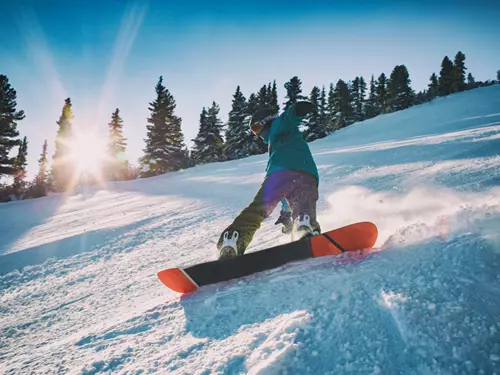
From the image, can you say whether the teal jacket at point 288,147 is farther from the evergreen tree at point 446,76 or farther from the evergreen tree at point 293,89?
the evergreen tree at point 446,76

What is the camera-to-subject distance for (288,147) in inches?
117

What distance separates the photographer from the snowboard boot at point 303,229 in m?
2.49

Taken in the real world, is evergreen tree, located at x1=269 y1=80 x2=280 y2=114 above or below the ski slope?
Answer: above

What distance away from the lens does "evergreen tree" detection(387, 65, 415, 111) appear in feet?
136

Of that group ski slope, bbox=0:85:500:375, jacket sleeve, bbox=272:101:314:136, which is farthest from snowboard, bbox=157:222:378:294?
jacket sleeve, bbox=272:101:314:136

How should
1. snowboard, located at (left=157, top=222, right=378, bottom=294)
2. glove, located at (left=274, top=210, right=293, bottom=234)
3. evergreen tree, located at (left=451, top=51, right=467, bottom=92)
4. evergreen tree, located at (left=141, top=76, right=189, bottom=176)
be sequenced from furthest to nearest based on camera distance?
1. evergreen tree, located at (left=451, top=51, right=467, bottom=92)
2. evergreen tree, located at (left=141, top=76, right=189, bottom=176)
3. glove, located at (left=274, top=210, right=293, bottom=234)
4. snowboard, located at (left=157, top=222, right=378, bottom=294)

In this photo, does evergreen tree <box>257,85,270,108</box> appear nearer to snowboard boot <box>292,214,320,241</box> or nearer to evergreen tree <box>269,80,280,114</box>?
evergreen tree <box>269,80,280,114</box>

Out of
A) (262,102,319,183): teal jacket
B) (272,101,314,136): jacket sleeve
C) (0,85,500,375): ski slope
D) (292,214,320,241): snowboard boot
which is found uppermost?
(272,101,314,136): jacket sleeve

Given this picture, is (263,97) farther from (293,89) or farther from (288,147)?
(288,147)

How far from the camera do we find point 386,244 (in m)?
2.06

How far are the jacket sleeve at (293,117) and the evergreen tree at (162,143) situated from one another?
28959 millimetres

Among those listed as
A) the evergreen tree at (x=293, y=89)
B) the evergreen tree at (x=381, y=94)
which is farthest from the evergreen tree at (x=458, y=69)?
the evergreen tree at (x=293, y=89)

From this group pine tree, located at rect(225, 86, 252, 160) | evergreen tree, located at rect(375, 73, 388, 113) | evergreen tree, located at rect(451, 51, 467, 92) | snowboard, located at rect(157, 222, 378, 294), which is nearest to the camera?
snowboard, located at rect(157, 222, 378, 294)

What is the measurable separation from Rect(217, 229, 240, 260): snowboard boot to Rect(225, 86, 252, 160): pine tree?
31.3 m
